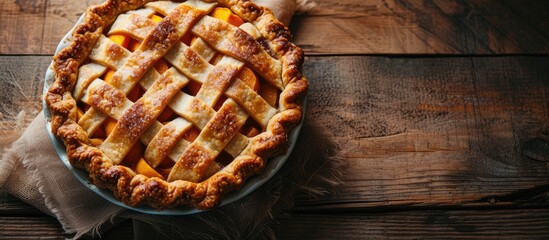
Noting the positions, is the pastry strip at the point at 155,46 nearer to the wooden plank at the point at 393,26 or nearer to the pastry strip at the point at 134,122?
the pastry strip at the point at 134,122

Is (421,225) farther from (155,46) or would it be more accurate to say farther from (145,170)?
(155,46)

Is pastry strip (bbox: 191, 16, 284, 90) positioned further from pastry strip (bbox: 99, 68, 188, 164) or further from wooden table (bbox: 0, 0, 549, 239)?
wooden table (bbox: 0, 0, 549, 239)

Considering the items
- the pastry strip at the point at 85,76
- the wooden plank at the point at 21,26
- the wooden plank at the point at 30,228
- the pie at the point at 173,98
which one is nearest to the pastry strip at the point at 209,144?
the pie at the point at 173,98

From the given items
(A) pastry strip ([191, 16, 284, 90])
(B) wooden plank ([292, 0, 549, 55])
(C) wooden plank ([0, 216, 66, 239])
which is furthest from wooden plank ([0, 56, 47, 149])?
(B) wooden plank ([292, 0, 549, 55])

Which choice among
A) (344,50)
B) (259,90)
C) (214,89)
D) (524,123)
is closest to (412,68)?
(344,50)

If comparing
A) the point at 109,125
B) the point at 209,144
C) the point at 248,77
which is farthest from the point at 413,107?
the point at 109,125
